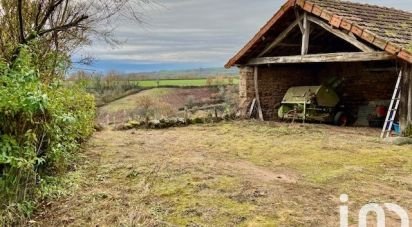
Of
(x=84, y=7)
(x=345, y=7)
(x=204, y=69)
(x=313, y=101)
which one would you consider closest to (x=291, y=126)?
(x=313, y=101)

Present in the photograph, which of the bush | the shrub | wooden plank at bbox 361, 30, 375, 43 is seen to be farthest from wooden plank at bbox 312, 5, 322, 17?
the bush

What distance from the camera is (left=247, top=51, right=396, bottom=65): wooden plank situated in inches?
413

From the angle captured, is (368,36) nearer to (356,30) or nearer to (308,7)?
(356,30)

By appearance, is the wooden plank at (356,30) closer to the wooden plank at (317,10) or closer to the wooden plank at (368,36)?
the wooden plank at (368,36)

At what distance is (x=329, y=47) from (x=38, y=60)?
11.0 m

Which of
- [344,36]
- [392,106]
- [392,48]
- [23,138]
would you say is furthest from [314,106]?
[23,138]

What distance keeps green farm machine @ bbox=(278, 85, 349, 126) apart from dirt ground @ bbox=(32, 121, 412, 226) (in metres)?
3.45

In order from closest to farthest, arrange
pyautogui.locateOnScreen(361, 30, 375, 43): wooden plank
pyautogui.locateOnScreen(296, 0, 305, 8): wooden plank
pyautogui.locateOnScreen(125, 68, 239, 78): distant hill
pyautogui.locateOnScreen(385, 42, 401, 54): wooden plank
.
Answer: pyautogui.locateOnScreen(385, 42, 401, 54): wooden plank, pyautogui.locateOnScreen(361, 30, 375, 43): wooden plank, pyautogui.locateOnScreen(296, 0, 305, 8): wooden plank, pyautogui.locateOnScreen(125, 68, 239, 78): distant hill

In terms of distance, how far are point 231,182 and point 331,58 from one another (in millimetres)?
7318

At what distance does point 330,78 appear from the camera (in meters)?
15.5

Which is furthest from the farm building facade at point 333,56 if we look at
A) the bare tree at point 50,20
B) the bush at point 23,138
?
the bush at point 23,138

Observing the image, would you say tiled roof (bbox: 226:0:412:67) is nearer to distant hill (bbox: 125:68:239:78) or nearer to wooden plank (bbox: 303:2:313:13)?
wooden plank (bbox: 303:2:313:13)

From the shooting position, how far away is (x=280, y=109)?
47.0 feet

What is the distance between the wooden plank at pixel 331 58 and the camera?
1049 centimetres
